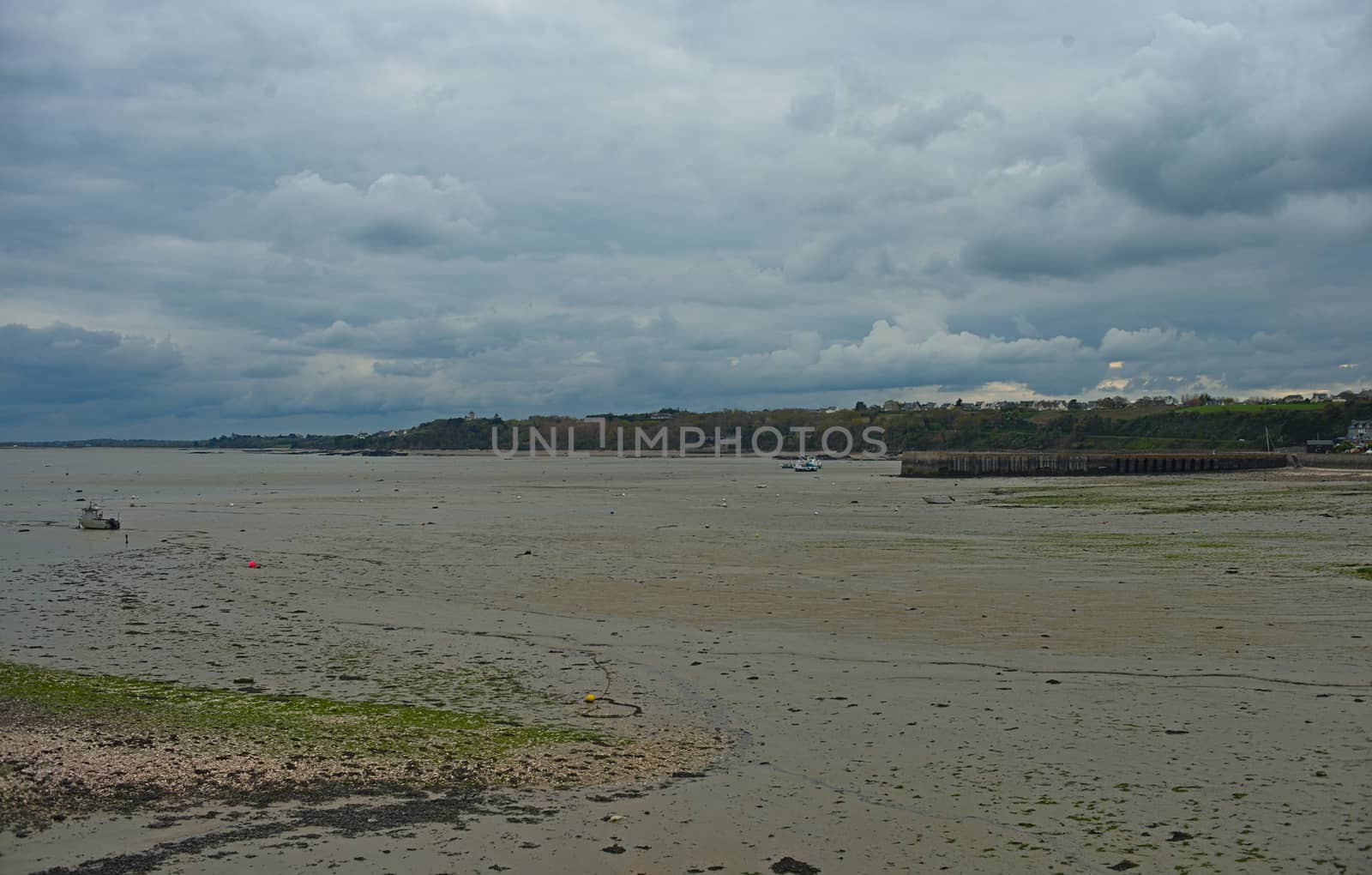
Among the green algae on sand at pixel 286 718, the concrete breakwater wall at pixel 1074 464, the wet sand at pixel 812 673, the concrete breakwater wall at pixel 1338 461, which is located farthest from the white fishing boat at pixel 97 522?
the concrete breakwater wall at pixel 1338 461

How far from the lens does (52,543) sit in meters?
31.5

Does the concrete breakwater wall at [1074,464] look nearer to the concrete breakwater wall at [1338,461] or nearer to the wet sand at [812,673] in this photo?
the concrete breakwater wall at [1338,461]

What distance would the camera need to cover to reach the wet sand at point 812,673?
7043 mm

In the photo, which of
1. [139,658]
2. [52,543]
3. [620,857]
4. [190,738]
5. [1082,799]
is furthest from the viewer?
[52,543]

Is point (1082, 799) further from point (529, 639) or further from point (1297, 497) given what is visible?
point (1297, 497)

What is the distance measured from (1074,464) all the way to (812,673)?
292ft

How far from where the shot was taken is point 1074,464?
94.9m

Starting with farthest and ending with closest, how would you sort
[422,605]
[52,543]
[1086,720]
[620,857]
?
[52,543], [422,605], [1086,720], [620,857]

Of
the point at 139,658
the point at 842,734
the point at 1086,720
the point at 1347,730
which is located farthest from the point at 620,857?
the point at 139,658

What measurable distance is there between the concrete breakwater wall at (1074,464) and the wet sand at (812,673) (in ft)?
189

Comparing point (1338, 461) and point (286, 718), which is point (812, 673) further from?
point (1338, 461)

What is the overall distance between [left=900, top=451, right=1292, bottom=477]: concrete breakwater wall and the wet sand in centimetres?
5755

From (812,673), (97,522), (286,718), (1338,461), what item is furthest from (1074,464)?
(286,718)

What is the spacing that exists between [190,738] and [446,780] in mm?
2853
